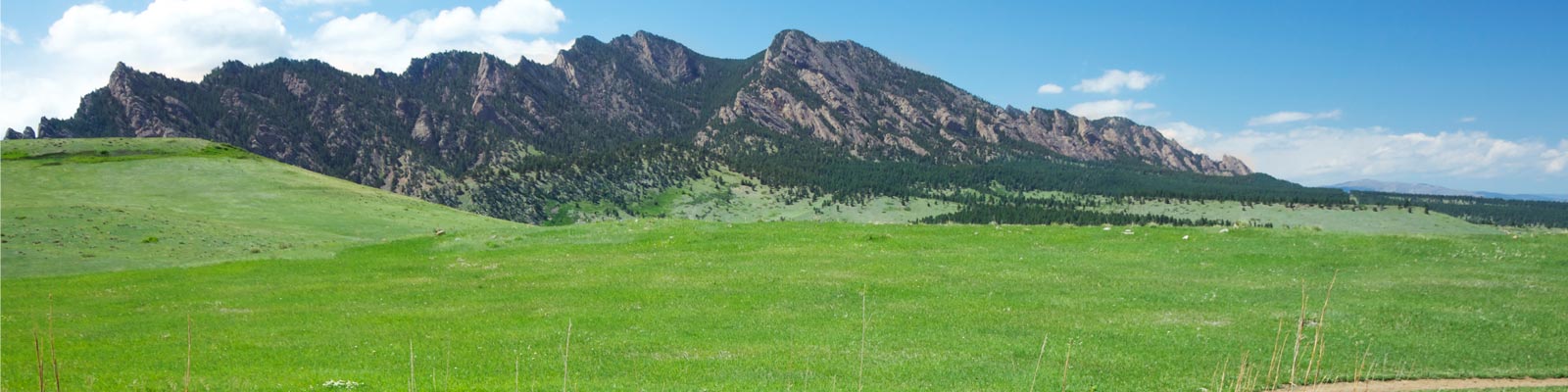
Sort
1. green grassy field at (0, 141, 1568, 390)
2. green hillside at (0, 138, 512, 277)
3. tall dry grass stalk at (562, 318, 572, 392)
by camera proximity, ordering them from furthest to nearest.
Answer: green hillside at (0, 138, 512, 277)
green grassy field at (0, 141, 1568, 390)
tall dry grass stalk at (562, 318, 572, 392)

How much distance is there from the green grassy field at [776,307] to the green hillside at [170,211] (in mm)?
646

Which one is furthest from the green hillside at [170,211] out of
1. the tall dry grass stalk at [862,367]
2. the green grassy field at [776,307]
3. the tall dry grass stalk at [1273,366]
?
the tall dry grass stalk at [1273,366]

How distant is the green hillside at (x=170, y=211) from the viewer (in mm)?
39562

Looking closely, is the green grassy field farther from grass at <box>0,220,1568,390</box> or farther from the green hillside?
the green hillside

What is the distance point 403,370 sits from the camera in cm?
1711

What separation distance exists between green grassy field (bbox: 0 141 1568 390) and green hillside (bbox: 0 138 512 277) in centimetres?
65

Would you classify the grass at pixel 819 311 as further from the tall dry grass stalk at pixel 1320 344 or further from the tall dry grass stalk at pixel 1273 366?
the tall dry grass stalk at pixel 1273 366

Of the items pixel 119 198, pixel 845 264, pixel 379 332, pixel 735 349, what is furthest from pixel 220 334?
pixel 119 198

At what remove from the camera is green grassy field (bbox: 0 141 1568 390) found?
17141mm

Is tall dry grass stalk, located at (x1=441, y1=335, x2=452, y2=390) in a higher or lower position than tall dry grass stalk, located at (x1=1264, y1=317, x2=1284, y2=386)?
lower

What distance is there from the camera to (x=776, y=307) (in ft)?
82.5

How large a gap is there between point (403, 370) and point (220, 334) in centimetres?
889

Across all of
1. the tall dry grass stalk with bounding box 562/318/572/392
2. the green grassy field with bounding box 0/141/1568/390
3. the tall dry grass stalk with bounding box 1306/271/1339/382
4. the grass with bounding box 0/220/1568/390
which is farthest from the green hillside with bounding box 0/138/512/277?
the tall dry grass stalk with bounding box 1306/271/1339/382

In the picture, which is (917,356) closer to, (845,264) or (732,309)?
(732,309)
